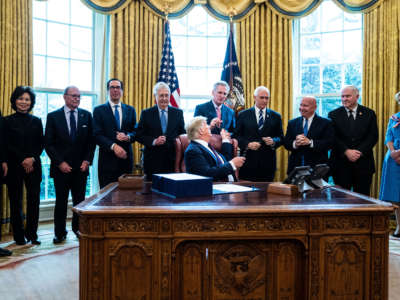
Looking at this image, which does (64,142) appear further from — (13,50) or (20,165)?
(13,50)

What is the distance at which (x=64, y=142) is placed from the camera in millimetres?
4012

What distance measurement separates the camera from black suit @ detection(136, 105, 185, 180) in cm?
414

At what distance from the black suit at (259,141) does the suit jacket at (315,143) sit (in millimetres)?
208

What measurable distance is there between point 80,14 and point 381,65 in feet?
14.0

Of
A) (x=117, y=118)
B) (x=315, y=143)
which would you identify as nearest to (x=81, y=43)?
(x=117, y=118)

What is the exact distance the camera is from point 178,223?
1894 mm

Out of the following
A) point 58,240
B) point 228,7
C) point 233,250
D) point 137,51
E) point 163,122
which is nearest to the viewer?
point 233,250

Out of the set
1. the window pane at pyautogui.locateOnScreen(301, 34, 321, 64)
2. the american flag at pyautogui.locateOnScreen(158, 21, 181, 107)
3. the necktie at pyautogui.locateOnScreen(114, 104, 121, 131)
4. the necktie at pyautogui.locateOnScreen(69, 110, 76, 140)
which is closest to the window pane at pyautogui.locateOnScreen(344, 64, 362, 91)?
the window pane at pyautogui.locateOnScreen(301, 34, 321, 64)

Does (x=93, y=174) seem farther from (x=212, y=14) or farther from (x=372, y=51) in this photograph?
(x=372, y=51)

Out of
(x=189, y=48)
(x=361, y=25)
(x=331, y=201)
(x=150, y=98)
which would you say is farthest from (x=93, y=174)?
(x=361, y=25)

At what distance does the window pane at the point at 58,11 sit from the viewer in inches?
203

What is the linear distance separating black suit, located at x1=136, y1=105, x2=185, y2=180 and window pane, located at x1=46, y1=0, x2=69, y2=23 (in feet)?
7.18

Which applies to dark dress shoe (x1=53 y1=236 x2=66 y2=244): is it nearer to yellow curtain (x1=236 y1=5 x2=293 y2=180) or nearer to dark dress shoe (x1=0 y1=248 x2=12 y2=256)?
dark dress shoe (x1=0 y1=248 x2=12 y2=256)

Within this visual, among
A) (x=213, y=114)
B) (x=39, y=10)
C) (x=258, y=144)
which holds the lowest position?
(x=258, y=144)
